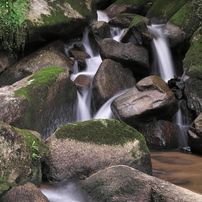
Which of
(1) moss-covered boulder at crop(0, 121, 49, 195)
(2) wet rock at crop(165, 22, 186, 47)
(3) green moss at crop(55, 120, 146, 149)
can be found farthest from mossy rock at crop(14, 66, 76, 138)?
(2) wet rock at crop(165, 22, 186, 47)

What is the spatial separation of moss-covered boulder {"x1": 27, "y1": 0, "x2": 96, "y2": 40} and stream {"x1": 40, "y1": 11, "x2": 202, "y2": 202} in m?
0.96

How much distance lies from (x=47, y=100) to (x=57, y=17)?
4915mm

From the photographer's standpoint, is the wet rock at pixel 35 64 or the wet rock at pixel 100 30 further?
the wet rock at pixel 100 30

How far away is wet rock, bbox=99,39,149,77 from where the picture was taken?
9531 millimetres

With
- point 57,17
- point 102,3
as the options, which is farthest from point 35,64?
point 102,3

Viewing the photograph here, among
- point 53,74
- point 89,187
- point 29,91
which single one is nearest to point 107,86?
point 53,74

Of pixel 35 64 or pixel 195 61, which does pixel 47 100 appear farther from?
pixel 195 61

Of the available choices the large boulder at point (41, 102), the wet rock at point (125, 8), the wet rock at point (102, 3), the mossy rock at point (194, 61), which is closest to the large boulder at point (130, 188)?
the large boulder at point (41, 102)

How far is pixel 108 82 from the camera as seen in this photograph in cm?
888

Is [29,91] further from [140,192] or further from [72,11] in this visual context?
[72,11]

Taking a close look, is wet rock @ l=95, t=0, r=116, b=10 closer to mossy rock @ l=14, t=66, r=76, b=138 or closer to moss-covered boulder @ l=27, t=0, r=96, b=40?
moss-covered boulder @ l=27, t=0, r=96, b=40

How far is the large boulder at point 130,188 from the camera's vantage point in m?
3.41

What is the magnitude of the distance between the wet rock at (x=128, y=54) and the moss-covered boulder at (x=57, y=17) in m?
2.03

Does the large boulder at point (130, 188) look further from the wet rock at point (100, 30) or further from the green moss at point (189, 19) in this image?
the wet rock at point (100, 30)
